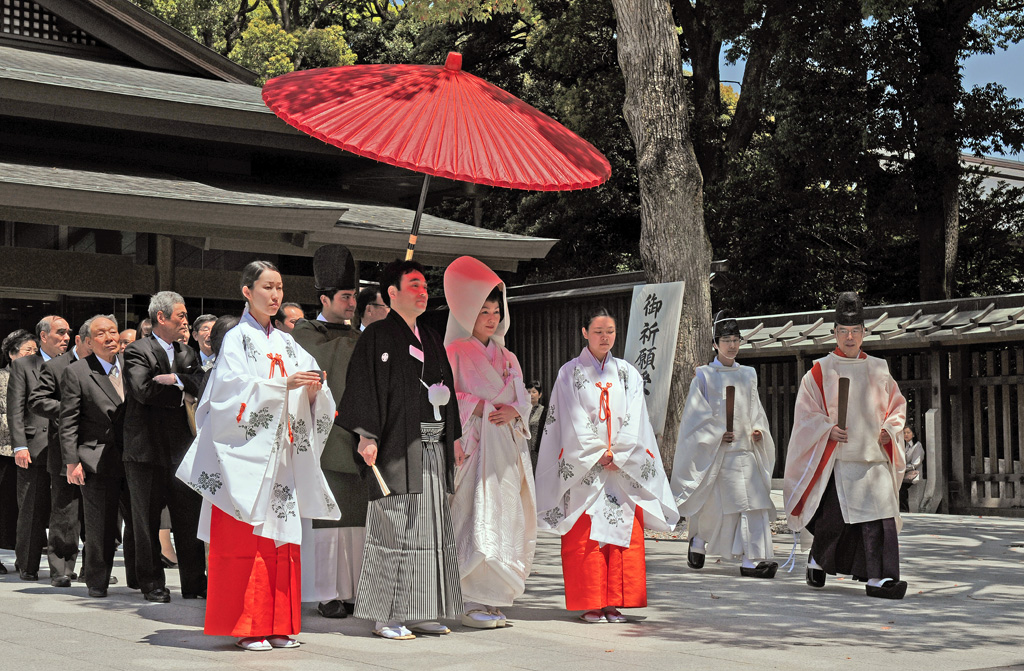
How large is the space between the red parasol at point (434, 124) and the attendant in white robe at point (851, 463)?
90.9 inches

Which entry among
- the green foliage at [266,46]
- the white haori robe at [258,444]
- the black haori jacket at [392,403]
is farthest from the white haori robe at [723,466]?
the green foliage at [266,46]

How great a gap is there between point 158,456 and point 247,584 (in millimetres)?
1759

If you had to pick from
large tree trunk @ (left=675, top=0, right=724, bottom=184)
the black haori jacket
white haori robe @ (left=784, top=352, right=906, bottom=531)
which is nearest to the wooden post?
white haori robe @ (left=784, top=352, right=906, bottom=531)

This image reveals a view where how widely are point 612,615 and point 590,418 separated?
108 centimetres

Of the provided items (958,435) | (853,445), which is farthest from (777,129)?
(853,445)

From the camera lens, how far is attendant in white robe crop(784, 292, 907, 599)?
691 centimetres

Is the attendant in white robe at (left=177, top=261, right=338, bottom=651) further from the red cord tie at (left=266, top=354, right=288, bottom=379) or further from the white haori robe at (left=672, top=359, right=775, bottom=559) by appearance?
the white haori robe at (left=672, top=359, right=775, bottom=559)

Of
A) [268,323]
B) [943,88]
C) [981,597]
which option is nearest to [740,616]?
[981,597]

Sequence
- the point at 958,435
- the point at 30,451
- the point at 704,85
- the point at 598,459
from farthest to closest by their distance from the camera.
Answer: the point at 704,85
the point at 958,435
the point at 30,451
the point at 598,459

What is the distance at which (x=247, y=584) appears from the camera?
4.97 meters

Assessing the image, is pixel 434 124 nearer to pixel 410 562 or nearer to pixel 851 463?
pixel 410 562

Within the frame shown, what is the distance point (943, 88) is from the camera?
16938 mm

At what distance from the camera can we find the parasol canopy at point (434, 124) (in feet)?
17.4

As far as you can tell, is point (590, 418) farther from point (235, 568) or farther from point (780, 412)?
point (780, 412)
